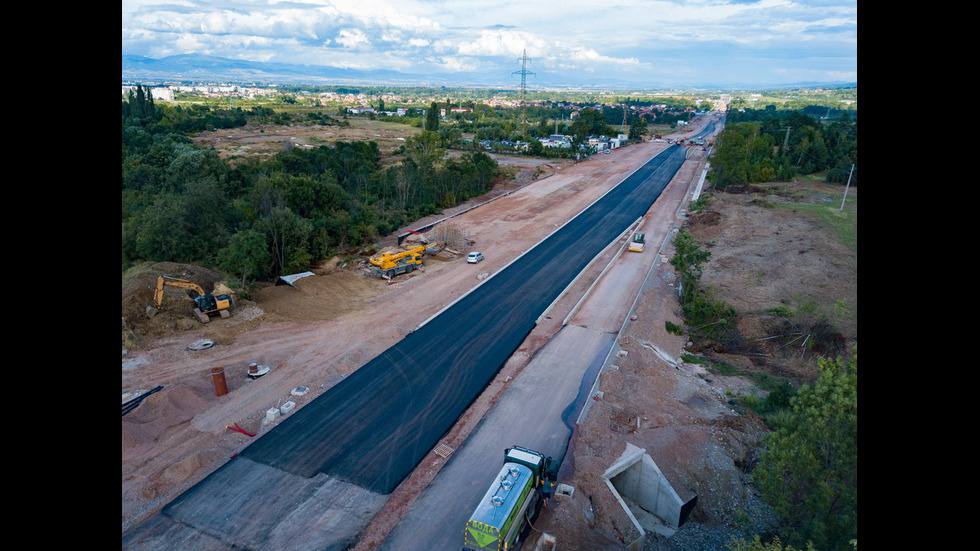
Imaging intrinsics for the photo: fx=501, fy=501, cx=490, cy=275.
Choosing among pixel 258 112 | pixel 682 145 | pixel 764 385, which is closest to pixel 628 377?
pixel 764 385

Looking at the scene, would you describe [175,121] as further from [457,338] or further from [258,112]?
[457,338]

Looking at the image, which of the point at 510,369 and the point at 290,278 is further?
the point at 290,278

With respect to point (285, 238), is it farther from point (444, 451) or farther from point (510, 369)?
point (444, 451)

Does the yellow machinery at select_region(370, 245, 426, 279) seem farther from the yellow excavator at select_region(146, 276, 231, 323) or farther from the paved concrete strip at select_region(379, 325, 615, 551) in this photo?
the paved concrete strip at select_region(379, 325, 615, 551)

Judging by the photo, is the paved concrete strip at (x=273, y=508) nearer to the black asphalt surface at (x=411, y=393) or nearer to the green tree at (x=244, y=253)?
the black asphalt surface at (x=411, y=393)

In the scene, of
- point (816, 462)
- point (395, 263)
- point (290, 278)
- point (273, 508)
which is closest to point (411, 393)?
point (273, 508)

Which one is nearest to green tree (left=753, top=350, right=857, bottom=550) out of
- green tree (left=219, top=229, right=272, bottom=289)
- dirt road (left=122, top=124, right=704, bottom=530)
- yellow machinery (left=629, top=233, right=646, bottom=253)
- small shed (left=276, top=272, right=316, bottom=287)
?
dirt road (left=122, top=124, right=704, bottom=530)

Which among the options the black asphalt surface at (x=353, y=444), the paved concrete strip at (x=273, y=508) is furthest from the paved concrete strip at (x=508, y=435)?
the paved concrete strip at (x=273, y=508)
